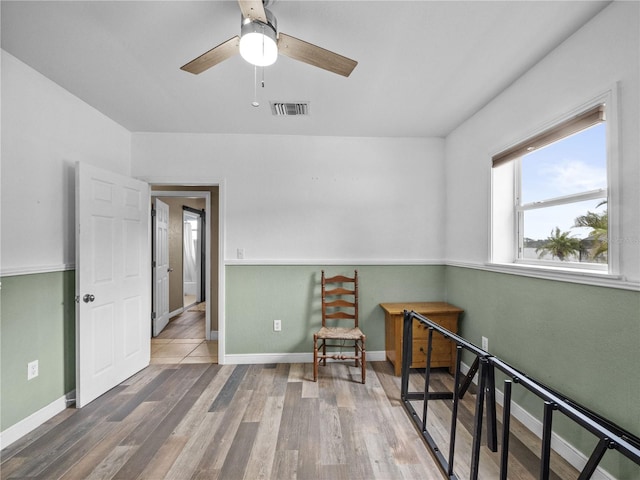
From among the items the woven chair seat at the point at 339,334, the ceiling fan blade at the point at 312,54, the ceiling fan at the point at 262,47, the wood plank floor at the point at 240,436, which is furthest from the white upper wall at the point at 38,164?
the woven chair seat at the point at 339,334

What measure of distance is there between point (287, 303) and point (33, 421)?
2.11m

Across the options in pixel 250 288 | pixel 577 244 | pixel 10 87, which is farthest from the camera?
pixel 250 288

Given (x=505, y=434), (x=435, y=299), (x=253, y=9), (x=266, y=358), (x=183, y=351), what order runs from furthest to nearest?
(x=183, y=351) < (x=435, y=299) < (x=266, y=358) < (x=253, y=9) < (x=505, y=434)

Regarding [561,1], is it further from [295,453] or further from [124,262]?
[124,262]

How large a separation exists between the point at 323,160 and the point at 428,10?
186cm

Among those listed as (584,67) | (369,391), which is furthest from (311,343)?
(584,67)

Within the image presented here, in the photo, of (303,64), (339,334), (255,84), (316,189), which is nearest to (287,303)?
(339,334)

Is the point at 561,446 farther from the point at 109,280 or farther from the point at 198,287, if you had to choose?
the point at 198,287

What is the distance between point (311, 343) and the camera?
3250mm

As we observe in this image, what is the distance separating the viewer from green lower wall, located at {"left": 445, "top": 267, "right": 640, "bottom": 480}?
4.70 ft

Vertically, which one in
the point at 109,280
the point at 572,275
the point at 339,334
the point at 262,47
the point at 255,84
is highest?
the point at 255,84

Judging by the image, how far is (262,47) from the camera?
4.53 feet

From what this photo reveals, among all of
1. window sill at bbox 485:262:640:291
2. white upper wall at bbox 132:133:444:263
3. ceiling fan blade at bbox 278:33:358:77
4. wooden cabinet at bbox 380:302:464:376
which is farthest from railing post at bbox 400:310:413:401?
ceiling fan blade at bbox 278:33:358:77

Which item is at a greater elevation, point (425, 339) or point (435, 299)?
point (435, 299)
